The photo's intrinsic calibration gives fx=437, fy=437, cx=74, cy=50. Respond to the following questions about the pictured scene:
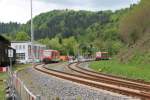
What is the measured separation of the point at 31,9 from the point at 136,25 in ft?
76.1

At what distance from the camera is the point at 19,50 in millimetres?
158875

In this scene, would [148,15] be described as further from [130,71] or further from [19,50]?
[19,50]

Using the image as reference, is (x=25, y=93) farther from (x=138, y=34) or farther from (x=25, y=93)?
(x=138, y=34)

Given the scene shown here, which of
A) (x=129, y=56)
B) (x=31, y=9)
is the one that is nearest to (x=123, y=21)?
(x=31, y=9)

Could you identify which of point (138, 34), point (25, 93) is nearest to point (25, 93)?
point (25, 93)

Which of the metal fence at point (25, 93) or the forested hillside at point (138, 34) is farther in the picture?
the forested hillside at point (138, 34)

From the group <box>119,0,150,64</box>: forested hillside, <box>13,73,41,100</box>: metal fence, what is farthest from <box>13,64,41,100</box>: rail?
<box>119,0,150,64</box>: forested hillside

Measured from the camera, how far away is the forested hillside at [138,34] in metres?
52.1

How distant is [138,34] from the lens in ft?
300

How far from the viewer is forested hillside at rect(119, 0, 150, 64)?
52125 mm

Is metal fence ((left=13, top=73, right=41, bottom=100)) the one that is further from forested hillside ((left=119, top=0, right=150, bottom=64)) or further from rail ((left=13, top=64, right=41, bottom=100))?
forested hillside ((left=119, top=0, right=150, bottom=64))

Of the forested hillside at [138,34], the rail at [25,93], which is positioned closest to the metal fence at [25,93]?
the rail at [25,93]

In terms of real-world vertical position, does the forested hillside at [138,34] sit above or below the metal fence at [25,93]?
above

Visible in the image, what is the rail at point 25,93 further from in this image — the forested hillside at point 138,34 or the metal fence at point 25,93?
the forested hillside at point 138,34
